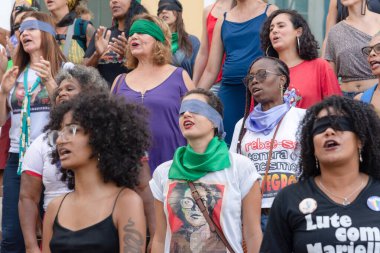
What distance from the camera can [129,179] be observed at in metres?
5.70

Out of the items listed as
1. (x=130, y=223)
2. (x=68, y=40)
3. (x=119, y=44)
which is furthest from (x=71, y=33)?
(x=130, y=223)

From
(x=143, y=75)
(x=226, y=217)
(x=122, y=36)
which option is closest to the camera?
(x=226, y=217)

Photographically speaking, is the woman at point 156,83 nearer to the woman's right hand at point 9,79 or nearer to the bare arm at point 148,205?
the bare arm at point 148,205

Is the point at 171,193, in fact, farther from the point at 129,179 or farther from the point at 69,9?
the point at 69,9

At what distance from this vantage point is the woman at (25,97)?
7.50m

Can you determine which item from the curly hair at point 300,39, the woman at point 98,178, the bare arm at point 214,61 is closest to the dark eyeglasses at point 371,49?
the curly hair at point 300,39

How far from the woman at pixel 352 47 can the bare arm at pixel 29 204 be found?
8.68ft

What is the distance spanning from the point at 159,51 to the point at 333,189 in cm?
332

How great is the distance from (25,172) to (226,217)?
5.49 feet

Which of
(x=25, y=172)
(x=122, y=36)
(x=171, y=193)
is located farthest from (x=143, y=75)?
(x=171, y=193)

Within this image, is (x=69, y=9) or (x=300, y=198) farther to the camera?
(x=69, y=9)

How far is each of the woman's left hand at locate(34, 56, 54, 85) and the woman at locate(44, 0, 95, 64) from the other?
3.99ft

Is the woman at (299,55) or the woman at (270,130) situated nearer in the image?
the woman at (270,130)

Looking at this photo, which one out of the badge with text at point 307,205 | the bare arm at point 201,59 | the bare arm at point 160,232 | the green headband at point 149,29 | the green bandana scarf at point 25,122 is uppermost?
the green headband at point 149,29
